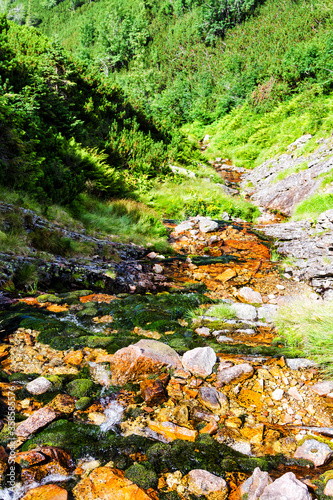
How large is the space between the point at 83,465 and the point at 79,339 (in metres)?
1.57

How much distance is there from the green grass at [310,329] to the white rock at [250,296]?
1.23 m

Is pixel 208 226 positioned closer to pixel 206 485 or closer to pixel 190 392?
pixel 190 392

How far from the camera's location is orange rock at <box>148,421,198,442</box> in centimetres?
219

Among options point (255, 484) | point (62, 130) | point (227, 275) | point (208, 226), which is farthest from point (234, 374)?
point (62, 130)

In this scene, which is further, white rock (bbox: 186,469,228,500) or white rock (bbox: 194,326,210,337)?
white rock (bbox: 194,326,210,337)

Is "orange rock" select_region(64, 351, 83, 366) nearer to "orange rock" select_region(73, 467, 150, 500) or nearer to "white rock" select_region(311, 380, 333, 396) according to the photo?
"orange rock" select_region(73, 467, 150, 500)

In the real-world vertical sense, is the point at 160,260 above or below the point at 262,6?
below

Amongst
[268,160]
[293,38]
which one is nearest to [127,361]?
[268,160]

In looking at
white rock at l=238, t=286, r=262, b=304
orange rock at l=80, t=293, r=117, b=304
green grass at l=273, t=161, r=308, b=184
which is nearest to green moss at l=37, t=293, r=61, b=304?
orange rock at l=80, t=293, r=117, b=304

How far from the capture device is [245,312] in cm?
407

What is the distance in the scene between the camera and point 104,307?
168 inches

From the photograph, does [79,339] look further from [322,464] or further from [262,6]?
[262,6]

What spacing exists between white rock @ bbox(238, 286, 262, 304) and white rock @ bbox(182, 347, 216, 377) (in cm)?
214

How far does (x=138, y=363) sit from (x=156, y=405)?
0.44 m
